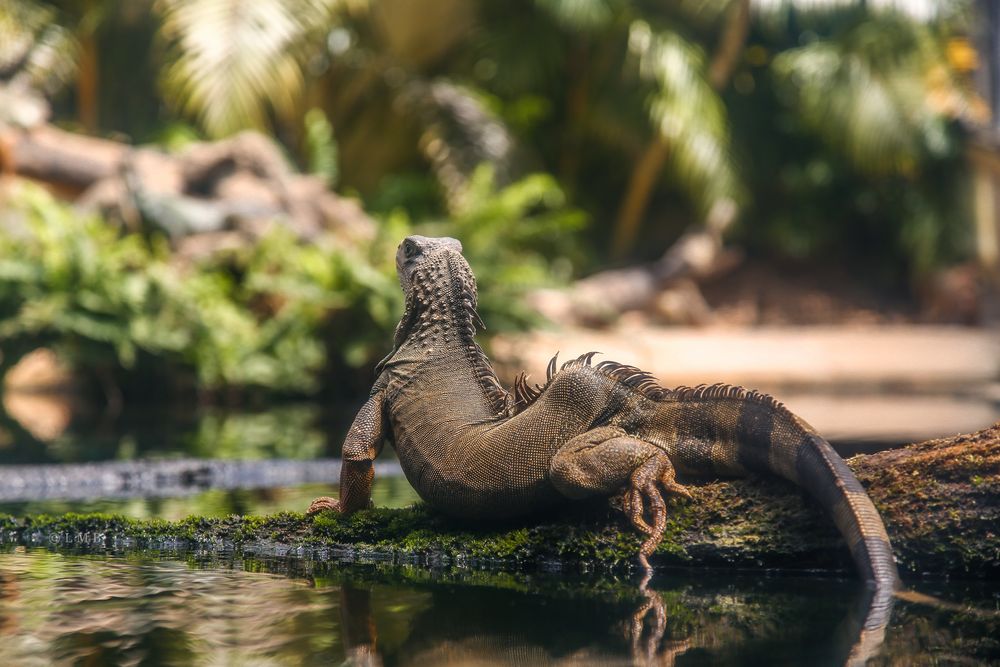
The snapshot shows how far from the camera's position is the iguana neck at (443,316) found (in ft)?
15.9

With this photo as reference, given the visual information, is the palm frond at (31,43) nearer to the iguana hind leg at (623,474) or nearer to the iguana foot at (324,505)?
the iguana foot at (324,505)

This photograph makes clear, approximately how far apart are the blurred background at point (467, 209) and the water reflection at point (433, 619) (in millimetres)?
2685

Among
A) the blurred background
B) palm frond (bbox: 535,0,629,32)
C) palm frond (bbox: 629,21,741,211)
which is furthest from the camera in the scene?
palm frond (bbox: 629,21,741,211)

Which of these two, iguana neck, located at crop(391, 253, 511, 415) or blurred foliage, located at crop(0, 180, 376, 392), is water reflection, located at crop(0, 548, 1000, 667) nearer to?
iguana neck, located at crop(391, 253, 511, 415)

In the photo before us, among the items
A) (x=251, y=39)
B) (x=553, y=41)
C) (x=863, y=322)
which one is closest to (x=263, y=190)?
(x=251, y=39)

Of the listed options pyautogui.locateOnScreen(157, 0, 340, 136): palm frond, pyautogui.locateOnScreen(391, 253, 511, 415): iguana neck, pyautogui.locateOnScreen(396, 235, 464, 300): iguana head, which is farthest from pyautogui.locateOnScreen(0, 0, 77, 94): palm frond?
pyautogui.locateOnScreen(391, 253, 511, 415): iguana neck

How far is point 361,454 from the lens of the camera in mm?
4727

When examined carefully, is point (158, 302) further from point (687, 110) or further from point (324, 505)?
point (687, 110)

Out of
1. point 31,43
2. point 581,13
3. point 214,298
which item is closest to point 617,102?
point 581,13

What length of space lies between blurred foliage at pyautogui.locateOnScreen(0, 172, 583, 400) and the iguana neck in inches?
368

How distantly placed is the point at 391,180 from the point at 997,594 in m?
17.8

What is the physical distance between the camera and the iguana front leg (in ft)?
15.5

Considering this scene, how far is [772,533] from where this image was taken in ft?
13.9

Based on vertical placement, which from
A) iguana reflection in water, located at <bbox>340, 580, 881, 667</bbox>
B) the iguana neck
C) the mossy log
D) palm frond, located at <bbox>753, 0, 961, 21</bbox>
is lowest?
iguana reflection in water, located at <bbox>340, 580, 881, 667</bbox>
